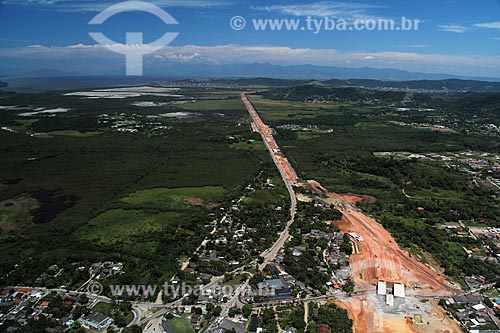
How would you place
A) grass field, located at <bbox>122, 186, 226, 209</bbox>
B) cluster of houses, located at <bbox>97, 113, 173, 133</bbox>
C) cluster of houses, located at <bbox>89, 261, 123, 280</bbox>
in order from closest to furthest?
cluster of houses, located at <bbox>89, 261, 123, 280</bbox>
grass field, located at <bbox>122, 186, 226, 209</bbox>
cluster of houses, located at <bbox>97, 113, 173, 133</bbox>

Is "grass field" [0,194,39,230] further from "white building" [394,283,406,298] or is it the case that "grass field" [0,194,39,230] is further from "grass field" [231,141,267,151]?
"grass field" [231,141,267,151]

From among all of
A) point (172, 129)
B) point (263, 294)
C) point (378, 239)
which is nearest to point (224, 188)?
point (378, 239)

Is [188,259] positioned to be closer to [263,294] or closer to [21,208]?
[263,294]

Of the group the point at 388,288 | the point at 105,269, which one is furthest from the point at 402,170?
the point at 105,269

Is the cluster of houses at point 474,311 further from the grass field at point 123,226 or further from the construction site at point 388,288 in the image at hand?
the grass field at point 123,226

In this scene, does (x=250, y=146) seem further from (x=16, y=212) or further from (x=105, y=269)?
(x=105, y=269)

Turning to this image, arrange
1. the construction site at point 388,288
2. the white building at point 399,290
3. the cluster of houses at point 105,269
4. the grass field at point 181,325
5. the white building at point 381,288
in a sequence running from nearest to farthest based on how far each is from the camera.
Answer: the grass field at point 181,325 < the construction site at point 388,288 < the white building at point 399,290 < the white building at point 381,288 < the cluster of houses at point 105,269

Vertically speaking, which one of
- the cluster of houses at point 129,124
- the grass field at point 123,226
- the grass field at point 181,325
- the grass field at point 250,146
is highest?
the cluster of houses at point 129,124

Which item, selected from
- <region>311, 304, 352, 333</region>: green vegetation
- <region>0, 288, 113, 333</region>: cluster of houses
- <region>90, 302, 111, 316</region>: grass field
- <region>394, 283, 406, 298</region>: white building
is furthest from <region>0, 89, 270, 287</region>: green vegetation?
<region>394, 283, 406, 298</region>: white building

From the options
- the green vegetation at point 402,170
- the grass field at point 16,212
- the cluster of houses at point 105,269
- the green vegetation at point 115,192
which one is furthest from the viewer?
the grass field at point 16,212

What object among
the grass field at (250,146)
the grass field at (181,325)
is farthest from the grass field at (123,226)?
the grass field at (250,146)

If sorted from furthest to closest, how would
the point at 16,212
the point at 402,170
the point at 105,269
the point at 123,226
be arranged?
the point at 402,170 → the point at 16,212 → the point at 123,226 → the point at 105,269

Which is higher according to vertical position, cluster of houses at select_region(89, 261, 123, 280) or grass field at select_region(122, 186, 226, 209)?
grass field at select_region(122, 186, 226, 209)
